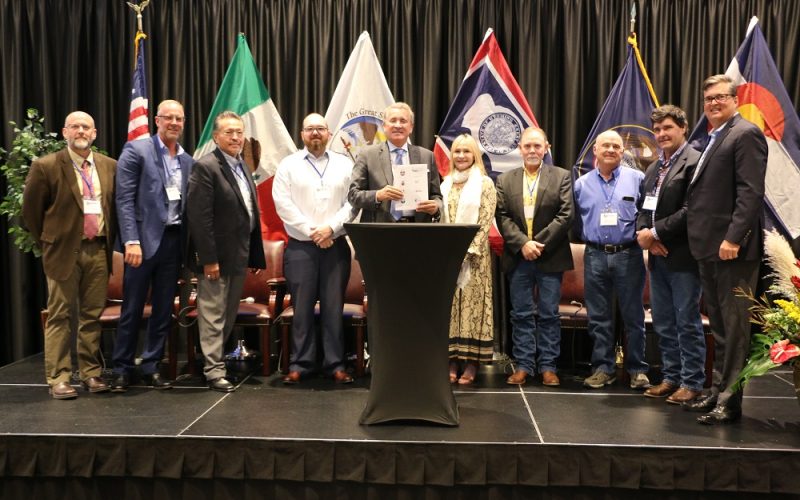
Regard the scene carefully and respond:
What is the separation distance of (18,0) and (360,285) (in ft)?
12.4

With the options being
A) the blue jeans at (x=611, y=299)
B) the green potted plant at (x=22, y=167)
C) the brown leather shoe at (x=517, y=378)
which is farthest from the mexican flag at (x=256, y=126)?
the blue jeans at (x=611, y=299)

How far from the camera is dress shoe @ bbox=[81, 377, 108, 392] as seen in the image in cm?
405

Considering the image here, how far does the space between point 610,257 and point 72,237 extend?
3.16 m

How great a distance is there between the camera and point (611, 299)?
14.1 ft

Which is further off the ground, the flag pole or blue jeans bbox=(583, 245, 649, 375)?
the flag pole

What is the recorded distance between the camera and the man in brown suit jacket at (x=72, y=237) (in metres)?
3.94

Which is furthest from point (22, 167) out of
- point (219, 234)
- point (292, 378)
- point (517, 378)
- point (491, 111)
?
point (517, 378)

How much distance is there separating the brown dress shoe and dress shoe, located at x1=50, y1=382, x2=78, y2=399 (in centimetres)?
330

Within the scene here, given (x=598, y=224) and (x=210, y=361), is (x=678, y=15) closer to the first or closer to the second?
(x=598, y=224)

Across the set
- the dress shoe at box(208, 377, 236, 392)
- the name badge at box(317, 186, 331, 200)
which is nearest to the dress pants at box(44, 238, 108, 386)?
the dress shoe at box(208, 377, 236, 392)

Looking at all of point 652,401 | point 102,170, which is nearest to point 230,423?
point 102,170

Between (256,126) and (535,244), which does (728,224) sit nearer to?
(535,244)

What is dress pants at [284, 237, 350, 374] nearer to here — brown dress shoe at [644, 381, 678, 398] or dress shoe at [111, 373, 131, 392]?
dress shoe at [111, 373, 131, 392]

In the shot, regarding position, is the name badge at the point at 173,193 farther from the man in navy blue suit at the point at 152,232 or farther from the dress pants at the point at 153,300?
the dress pants at the point at 153,300
